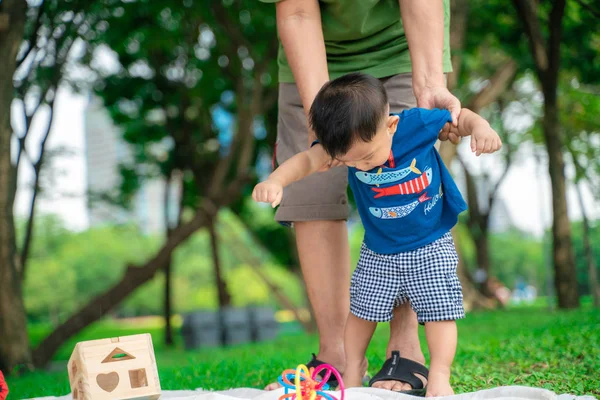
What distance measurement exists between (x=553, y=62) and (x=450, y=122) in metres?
6.36

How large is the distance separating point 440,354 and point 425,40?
3.54 ft

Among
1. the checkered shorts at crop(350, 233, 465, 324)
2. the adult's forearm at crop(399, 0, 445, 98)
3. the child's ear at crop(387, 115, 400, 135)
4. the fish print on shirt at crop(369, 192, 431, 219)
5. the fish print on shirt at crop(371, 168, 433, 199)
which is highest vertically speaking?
the adult's forearm at crop(399, 0, 445, 98)

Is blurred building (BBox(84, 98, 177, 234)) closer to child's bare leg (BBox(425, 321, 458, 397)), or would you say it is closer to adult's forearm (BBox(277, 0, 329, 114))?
adult's forearm (BBox(277, 0, 329, 114))

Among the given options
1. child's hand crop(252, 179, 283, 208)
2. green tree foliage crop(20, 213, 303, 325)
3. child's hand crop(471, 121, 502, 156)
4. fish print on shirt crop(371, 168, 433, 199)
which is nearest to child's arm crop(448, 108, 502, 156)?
child's hand crop(471, 121, 502, 156)

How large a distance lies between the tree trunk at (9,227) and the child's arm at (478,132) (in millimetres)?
4412

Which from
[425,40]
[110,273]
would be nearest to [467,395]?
[425,40]

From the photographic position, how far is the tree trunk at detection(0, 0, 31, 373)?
18.5 feet

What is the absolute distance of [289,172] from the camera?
85.7 inches

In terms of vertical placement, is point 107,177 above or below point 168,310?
above

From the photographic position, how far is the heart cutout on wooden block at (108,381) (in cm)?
216

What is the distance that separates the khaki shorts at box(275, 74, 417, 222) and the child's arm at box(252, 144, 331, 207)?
15.6 inches

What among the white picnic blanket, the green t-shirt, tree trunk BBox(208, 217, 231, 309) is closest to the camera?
the white picnic blanket

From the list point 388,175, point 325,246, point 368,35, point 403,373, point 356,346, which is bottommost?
point 403,373

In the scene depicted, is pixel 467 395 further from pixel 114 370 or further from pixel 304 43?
pixel 304 43
